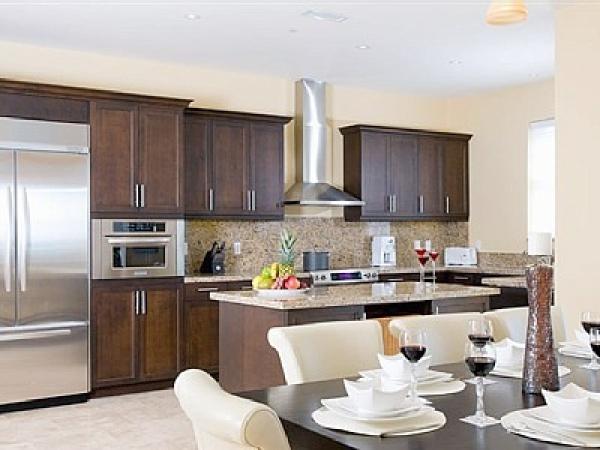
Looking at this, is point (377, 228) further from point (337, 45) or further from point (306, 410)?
point (306, 410)

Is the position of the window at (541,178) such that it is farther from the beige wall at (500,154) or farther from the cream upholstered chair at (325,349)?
the cream upholstered chair at (325,349)

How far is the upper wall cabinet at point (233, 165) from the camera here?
681 cm

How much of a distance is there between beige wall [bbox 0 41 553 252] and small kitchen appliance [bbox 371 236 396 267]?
56 centimetres

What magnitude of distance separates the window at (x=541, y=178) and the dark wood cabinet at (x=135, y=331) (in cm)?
398

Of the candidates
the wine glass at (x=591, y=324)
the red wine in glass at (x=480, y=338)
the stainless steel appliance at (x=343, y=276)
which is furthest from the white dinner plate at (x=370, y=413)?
the stainless steel appliance at (x=343, y=276)

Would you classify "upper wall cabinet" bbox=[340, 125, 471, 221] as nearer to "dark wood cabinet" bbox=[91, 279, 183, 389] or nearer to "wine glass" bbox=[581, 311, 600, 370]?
"dark wood cabinet" bbox=[91, 279, 183, 389]

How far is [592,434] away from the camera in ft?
6.10

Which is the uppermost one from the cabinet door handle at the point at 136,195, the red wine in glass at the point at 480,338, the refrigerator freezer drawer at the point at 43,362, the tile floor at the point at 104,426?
the cabinet door handle at the point at 136,195

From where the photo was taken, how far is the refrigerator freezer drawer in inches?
219

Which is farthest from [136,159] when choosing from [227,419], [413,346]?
[227,419]

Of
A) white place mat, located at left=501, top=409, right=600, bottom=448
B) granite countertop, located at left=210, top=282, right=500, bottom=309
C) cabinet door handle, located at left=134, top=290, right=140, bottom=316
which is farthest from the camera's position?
cabinet door handle, located at left=134, top=290, right=140, bottom=316

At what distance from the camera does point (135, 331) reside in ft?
20.3

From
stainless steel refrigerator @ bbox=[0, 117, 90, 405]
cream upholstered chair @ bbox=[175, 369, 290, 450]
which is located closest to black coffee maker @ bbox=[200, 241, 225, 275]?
stainless steel refrigerator @ bbox=[0, 117, 90, 405]

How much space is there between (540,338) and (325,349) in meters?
0.86
